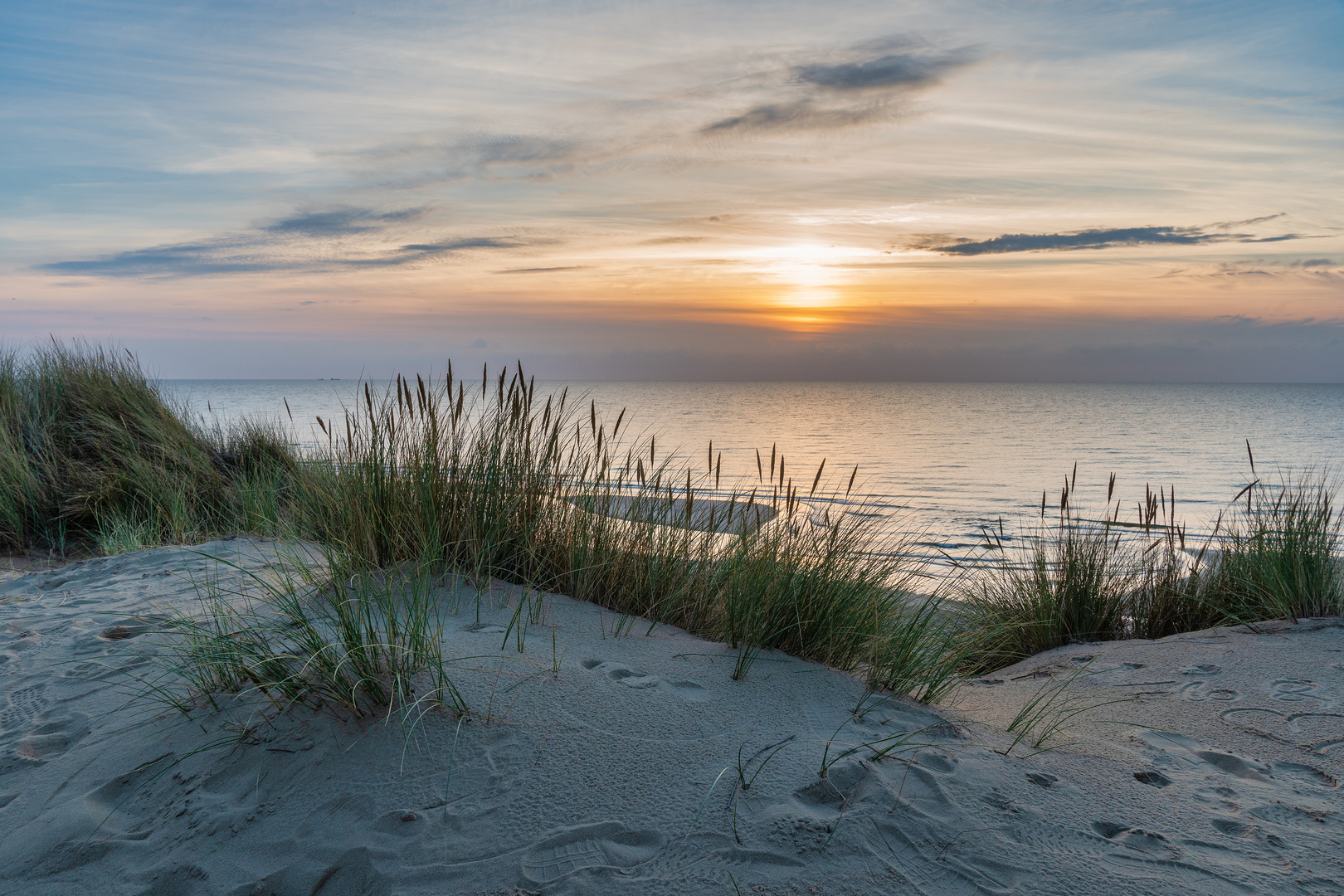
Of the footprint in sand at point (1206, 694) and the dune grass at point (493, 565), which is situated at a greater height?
the dune grass at point (493, 565)

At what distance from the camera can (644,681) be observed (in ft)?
9.59

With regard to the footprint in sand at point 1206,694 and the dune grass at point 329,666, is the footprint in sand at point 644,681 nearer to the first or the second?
the dune grass at point 329,666

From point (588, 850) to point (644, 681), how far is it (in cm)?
98

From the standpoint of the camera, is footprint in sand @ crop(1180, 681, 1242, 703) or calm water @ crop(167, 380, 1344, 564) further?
calm water @ crop(167, 380, 1344, 564)

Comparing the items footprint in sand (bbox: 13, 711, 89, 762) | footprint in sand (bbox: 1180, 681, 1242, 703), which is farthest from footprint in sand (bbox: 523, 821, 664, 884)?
footprint in sand (bbox: 1180, 681, 1242, 703)

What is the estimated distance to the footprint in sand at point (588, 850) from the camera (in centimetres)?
190

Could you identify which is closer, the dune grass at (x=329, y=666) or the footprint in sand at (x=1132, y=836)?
the footprint in sand at (x=1132, y=836)

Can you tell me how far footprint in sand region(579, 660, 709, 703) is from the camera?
2848 millimetres

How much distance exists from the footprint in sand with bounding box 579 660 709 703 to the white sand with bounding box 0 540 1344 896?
0.01m

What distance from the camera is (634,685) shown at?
288 centimetres

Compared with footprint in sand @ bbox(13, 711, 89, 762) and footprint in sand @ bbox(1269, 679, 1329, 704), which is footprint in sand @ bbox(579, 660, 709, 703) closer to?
footprint in sand @ bbox(13, 711, 89, 762)

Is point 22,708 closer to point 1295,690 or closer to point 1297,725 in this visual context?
point 1297,725

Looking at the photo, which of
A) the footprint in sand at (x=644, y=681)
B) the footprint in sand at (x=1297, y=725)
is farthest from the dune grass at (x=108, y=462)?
the footprint in sand at (x=1297, y=725)

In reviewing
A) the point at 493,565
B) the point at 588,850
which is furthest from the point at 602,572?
the point at 588,850
